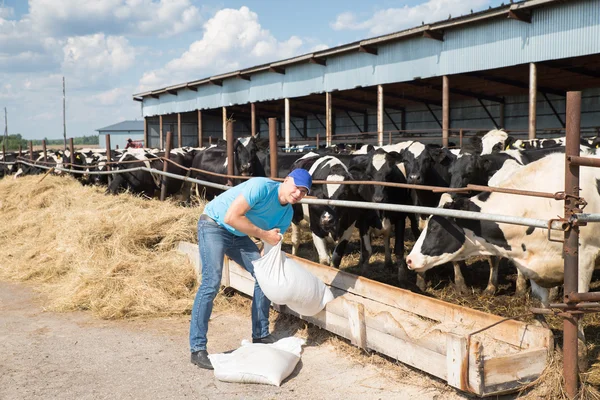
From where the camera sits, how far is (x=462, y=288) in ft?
21.9

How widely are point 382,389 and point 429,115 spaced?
2960cm

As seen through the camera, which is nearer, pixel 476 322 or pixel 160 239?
pixel 476 322

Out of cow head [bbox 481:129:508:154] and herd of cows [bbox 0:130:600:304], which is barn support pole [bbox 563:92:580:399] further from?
cow head [bbox 481:129:508:154]

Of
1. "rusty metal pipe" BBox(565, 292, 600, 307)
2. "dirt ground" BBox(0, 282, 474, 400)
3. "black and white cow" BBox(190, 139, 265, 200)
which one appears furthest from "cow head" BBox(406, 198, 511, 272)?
"black and white cow" BBox(190, 139, 265, 200)

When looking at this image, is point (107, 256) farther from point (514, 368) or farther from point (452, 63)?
point (452, 63)

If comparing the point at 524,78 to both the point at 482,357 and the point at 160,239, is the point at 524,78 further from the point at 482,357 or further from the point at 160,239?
the point at 482,357

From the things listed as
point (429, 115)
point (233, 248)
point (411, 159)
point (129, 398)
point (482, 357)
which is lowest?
point (129, 398)

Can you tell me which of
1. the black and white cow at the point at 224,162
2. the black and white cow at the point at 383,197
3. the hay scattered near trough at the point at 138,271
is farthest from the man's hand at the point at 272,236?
the black and white cow at the point at 224,162

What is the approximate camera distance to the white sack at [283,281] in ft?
15.5

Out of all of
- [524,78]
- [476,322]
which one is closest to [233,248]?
[476,322]

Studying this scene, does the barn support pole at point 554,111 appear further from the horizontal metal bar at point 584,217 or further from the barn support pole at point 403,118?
the horizontal metal bar at point 584,217

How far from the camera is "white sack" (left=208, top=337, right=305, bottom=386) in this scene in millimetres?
4242

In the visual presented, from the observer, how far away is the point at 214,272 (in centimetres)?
471

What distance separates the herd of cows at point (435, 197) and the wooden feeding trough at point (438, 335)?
0.67 metres
